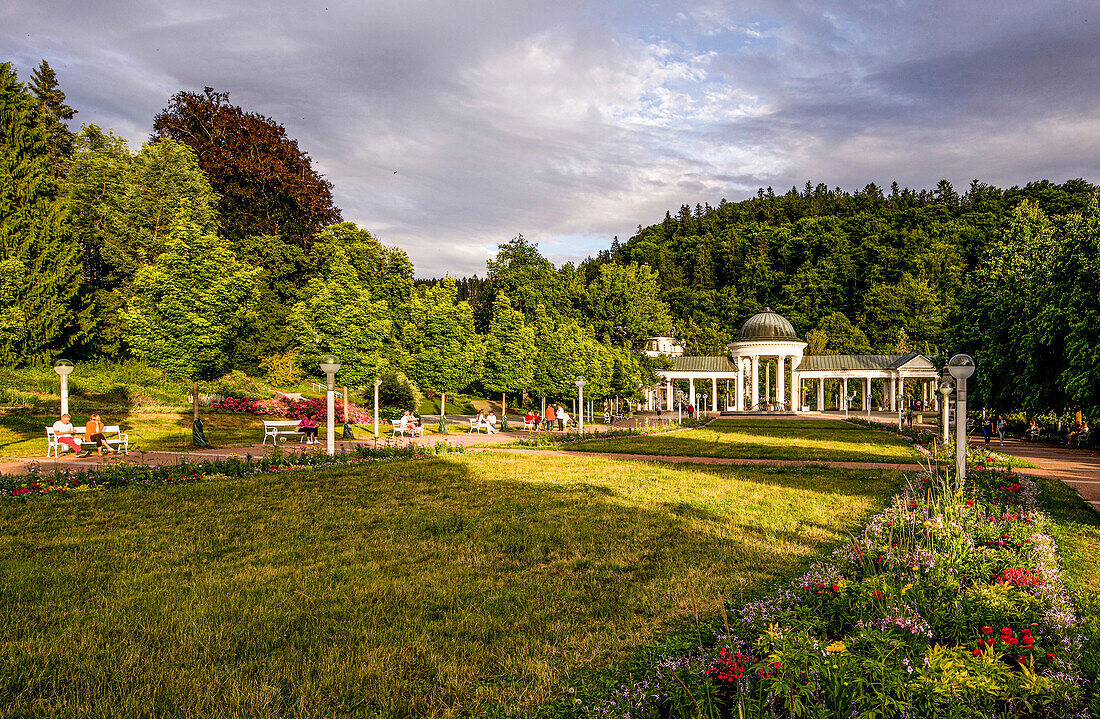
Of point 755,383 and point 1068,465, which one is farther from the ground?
point 755,383

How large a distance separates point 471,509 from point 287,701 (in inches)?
231

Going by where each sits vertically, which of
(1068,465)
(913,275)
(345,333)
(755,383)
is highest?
(913,275)

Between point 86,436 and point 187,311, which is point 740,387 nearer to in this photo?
point 187,311

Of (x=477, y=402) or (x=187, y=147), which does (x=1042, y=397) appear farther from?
(x=187, y=147)

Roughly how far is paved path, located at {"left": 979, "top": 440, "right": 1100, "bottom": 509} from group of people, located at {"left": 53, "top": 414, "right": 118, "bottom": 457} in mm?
20778

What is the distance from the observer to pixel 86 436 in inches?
658

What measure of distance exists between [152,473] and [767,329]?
56.4 metres

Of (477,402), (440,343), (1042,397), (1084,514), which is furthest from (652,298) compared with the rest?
(1084,514)

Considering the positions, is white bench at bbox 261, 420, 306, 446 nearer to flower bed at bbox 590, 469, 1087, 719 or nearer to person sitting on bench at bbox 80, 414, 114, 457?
person sitting on bench at bbox 80, 414, 114, 457

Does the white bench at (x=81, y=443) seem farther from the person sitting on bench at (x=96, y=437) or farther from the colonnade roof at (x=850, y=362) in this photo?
the colonnade roof at (x=850, y=362)

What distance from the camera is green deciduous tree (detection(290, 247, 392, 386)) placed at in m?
23.7

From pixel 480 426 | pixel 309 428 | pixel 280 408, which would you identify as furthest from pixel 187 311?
pixel 480 426

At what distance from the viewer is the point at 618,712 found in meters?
3.40

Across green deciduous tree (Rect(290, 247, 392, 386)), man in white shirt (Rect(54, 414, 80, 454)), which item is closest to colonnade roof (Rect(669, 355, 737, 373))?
green deciduous tree (Rect(290, 247, 392, 386))
